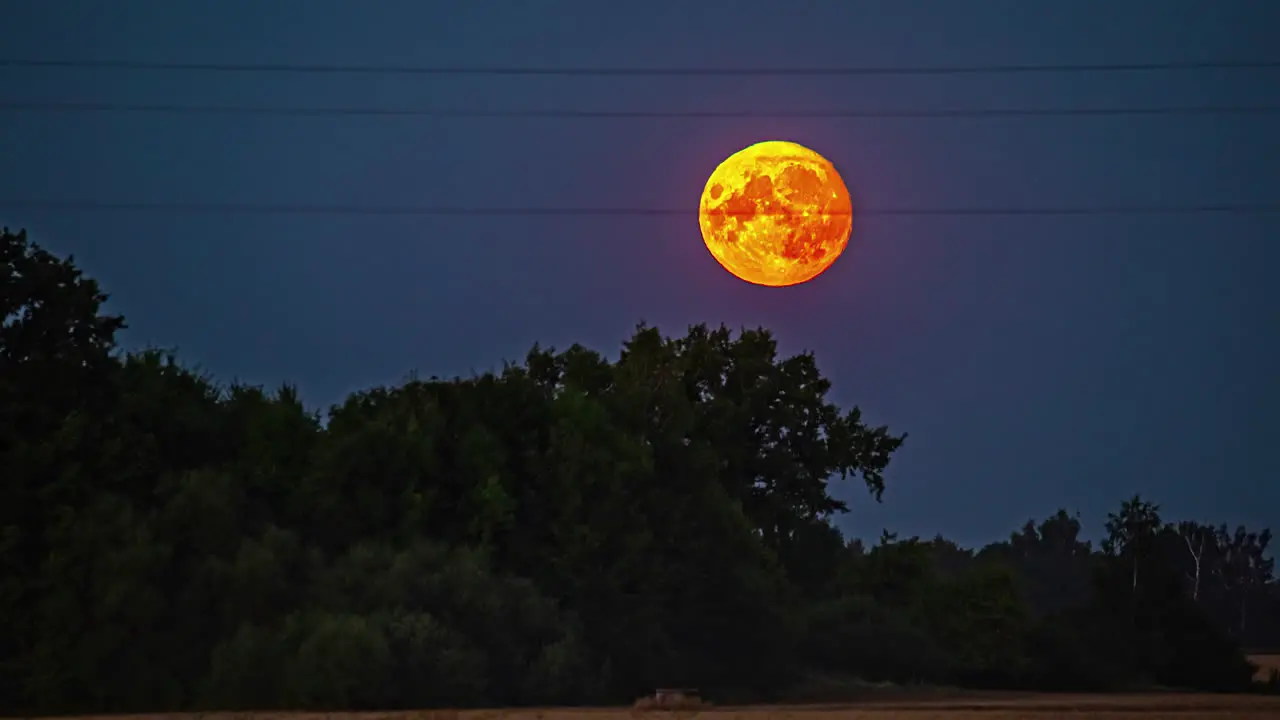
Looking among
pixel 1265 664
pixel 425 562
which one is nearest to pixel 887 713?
pixel 425 562

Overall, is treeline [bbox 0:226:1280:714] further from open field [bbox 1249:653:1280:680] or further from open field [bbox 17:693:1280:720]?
open field [bbox 1249:653:1280:680]

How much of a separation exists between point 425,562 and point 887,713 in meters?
14.2

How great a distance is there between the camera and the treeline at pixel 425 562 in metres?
46.7

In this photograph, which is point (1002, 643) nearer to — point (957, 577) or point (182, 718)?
point (957, 577)

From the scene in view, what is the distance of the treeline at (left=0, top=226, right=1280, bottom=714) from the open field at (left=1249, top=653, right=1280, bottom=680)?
7.26 metres

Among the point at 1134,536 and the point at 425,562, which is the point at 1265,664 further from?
the point at 425,562

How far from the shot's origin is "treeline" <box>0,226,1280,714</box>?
153ft

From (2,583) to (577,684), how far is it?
16765mm

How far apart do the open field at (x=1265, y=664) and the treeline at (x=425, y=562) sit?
23.8ft

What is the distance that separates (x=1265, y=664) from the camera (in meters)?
96.1

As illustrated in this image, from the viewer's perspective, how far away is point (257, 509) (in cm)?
5319

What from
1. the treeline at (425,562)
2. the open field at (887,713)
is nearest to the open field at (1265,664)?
the treeline at (425,562)

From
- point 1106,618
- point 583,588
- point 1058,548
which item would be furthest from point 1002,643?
point 1058,548

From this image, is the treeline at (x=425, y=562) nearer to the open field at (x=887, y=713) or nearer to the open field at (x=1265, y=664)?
the open field at (x=887, y=713)
